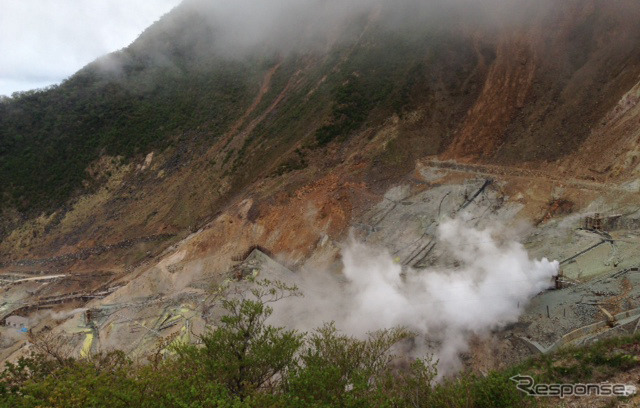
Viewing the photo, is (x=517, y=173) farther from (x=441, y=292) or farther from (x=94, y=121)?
(x=94, y=121)

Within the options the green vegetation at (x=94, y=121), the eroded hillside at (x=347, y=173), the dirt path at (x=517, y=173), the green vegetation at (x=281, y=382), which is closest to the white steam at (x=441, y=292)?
the eroded hillside at (x=347, y=173)

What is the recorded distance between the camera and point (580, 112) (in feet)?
90.7

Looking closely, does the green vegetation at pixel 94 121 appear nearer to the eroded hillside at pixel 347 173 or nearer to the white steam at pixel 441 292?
the eroded hillside at pixel 347 173

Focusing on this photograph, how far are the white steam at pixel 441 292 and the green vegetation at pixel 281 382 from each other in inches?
210

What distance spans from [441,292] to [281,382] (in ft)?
37.9

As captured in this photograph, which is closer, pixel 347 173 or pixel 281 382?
pixel 281 382

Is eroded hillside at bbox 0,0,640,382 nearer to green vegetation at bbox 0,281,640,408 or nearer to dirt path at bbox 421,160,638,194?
dirt path at bbox 421,160,638,194

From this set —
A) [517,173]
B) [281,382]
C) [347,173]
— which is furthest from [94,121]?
[281,382]

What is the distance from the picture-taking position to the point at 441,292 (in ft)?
71.8

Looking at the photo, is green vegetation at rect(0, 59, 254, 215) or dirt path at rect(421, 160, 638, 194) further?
green vegetation at rect(0, 59, 254, 215)

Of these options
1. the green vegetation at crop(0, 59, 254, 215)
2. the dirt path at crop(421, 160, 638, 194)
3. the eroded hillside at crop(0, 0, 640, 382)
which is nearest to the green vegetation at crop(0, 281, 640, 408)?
the eroded hillside at crop(0, 0, 640, 382)

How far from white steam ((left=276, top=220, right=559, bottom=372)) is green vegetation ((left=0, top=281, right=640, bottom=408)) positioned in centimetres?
534

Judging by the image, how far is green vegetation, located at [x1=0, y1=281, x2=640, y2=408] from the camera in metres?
10.3

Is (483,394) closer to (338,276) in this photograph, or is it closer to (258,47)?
(338,276)
